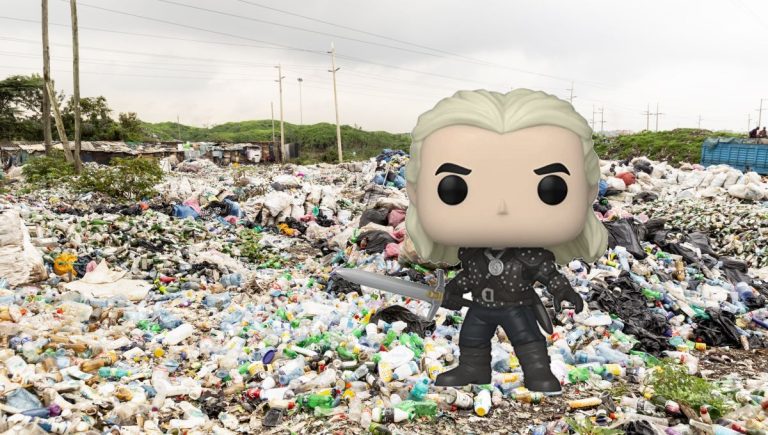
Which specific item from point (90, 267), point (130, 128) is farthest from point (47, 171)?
point (130, 128)

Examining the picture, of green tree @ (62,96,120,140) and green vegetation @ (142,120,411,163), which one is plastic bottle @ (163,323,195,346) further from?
green tree @ (62,96,120,140)

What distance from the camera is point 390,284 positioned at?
1.65m

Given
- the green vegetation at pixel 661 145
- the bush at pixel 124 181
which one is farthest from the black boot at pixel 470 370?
the green vegetation at pixel 661 145

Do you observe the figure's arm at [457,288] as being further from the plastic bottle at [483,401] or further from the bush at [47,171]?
the bush at [47,171]

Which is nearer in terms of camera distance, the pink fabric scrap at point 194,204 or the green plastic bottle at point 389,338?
the green plastic bottle at point 389,338

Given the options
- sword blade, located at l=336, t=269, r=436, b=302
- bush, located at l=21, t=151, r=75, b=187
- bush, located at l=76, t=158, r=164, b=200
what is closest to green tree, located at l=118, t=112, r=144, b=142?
bush, located at l=21, t=151, r=75, b=187

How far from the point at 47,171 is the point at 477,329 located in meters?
18.3

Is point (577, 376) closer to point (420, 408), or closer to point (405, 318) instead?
point (420, 408)

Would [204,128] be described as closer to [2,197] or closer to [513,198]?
[2,197]

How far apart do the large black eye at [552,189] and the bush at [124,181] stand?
12.6 metres

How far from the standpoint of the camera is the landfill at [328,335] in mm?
3816

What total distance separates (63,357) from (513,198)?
4.40m

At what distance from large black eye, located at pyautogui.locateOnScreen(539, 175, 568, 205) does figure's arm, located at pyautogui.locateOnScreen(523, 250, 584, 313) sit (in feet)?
0.83

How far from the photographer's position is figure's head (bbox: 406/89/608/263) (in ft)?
4.91
